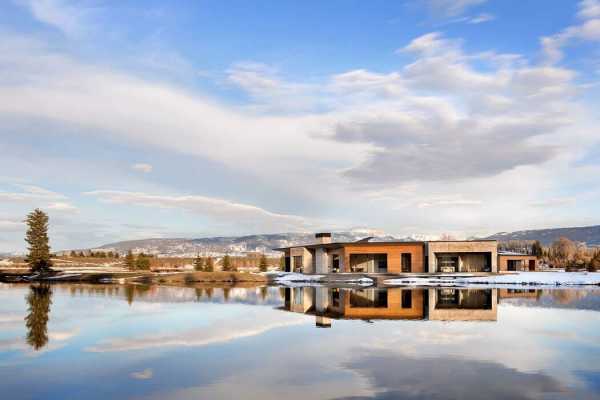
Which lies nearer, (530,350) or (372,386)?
(372,386)

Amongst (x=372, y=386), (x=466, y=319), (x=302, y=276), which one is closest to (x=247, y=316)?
(x=466, y=319)

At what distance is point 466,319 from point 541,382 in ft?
40.2

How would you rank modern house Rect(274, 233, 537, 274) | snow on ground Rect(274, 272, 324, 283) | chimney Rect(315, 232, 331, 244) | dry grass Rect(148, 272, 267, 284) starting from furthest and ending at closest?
chimney Rect(315, 232, 331, 244) → modern house Rect(274, 233, 537, 274) → dry grass Rect(148, 272, 267, 284) → snow on ground Rect(274, 272, 324, 283)

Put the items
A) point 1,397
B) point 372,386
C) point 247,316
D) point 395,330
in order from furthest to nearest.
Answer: point 247,316 → point 395,330 → point 372,386 → point 1,397

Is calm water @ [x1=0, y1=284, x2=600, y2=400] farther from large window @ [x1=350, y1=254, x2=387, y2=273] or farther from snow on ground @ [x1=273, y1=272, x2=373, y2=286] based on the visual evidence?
large window @ [x1=350, y1=254, x2=387, y2=273]

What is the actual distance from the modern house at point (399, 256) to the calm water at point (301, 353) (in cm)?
3881

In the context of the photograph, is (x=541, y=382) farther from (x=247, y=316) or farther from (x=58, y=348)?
(x=247, y=316)

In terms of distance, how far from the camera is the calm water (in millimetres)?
11594

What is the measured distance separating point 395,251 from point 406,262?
106 inches

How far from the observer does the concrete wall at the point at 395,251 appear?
67688 millimetres

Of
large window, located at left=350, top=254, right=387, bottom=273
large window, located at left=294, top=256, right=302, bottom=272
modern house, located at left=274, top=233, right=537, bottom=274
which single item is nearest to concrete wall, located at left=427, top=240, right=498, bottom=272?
modern house, located at left=274, top=233, right=537, bottom=274

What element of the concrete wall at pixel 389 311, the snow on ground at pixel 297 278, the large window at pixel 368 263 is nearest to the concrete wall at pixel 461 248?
the large window at pixel 368 263

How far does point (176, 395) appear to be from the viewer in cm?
1107

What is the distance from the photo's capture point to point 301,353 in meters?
15.9
